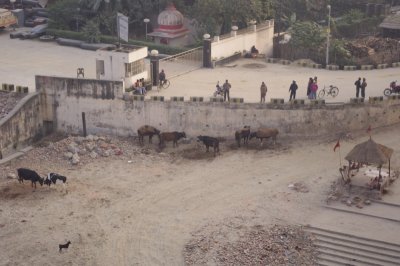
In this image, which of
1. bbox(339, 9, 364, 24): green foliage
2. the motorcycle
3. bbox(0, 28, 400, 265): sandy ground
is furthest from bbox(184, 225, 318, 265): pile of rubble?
bbox(339, 9, 364, 24): green foliage

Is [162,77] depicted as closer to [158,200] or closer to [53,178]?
[53,178]

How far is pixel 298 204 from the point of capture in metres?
30.7

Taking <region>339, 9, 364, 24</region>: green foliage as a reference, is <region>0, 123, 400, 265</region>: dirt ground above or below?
below

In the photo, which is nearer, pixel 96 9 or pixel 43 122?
pixel 43 122

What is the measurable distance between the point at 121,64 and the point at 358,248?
1862 centimetres

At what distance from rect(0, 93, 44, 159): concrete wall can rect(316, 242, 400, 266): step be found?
1902 cm

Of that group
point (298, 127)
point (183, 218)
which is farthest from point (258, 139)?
point (183, 218)

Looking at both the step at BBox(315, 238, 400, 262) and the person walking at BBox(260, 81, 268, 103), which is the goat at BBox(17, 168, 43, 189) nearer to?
the person walking at BBox(260, 81, 268, 103)

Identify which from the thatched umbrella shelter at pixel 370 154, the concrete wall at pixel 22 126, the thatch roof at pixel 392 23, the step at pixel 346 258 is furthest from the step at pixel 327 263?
the thatch roof at pixel 392 23

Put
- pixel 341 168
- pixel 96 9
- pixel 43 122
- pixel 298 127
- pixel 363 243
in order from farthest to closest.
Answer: pixel 96 9 → pixel 43 122 → pixel 298 127 → pixel 341 168 → pixel 363 243

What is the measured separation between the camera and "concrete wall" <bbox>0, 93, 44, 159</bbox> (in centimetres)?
3738

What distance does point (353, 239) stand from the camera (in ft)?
89.7

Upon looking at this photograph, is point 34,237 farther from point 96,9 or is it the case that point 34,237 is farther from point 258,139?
point 96,9

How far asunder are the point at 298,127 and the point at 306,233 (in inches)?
413
